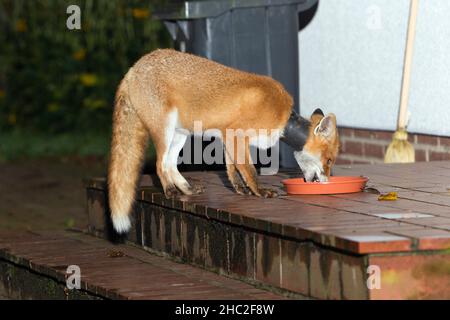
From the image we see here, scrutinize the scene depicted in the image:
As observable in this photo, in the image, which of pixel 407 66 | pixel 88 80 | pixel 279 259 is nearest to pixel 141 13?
pixel 88 80

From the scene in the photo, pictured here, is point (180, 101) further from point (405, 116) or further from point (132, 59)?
point (132, 59)

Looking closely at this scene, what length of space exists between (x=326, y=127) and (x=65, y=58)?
8185mm

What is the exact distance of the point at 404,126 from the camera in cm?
813

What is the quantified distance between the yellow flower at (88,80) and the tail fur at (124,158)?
7439mm

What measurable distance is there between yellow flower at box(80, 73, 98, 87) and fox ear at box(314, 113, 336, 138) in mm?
7799

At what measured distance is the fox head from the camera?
6.88 m

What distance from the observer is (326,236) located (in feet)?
16.1

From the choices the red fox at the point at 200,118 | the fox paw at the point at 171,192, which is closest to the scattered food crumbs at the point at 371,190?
the red fox at the point at 200,118

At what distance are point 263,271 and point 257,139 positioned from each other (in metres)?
1.54

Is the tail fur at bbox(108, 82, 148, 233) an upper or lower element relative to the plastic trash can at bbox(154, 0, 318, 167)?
lower

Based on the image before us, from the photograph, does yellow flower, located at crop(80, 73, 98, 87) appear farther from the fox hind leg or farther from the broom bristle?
the fox hind leg

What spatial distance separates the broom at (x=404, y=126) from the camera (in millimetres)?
8016

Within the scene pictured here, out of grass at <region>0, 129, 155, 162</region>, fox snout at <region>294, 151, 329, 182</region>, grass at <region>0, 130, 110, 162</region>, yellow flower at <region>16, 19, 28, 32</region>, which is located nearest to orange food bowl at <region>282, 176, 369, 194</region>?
fox snout at <region>294, 151, 329, 182</region>

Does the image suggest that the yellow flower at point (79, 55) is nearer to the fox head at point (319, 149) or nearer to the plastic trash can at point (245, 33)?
the plastic trash can at point (245, 33)
